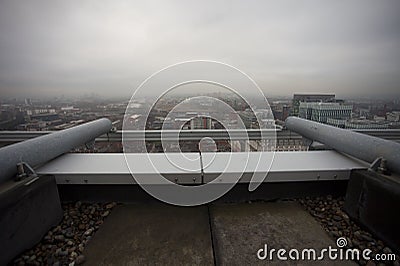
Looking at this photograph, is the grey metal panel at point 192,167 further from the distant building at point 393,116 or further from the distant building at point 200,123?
the distant building at point 393,116

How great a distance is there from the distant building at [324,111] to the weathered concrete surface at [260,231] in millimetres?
1327

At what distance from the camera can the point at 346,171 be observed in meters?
1.56

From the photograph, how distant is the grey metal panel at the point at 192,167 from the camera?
4.98 ft

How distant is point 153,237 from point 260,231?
78 cm

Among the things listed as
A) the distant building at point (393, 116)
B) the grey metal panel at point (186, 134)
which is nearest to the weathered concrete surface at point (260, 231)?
the grey metal panel at point (186, 134)

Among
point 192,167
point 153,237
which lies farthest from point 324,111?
point 153,237

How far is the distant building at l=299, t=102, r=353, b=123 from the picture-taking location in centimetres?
230

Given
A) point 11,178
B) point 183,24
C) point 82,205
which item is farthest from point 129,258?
point 183,24

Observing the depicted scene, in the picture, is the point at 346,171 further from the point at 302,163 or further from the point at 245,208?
the point at 245,208

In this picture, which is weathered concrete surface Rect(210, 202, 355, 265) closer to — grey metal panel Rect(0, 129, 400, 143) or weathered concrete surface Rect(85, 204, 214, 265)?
weathered concrete surface Rect(85, 204, 214, 265)

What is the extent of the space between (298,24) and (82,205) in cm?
428

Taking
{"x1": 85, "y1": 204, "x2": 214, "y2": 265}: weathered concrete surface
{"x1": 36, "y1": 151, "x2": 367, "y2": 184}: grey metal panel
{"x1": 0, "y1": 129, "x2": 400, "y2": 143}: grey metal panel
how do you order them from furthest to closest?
{"x1": 0, "y1": 129, "x2": 400, "y2": 143}: grey metal panel → {"x1": 36, "y1": 151, "x2": 367, "y2": 184}: grey metal panel → {"x1": 85, "y1": 204, "x2": 214, "y2": 265}: weathered concrete surface

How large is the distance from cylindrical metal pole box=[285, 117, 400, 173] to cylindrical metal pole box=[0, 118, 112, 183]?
2.55 metres

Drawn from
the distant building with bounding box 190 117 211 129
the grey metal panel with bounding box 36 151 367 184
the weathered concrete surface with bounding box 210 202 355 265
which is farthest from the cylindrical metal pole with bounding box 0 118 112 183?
the weathered concrete surface with bounding box 210 202 355 265
